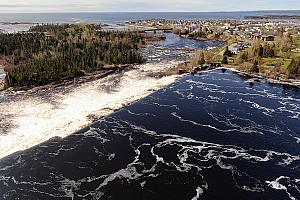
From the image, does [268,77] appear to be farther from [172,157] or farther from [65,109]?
[172,157]

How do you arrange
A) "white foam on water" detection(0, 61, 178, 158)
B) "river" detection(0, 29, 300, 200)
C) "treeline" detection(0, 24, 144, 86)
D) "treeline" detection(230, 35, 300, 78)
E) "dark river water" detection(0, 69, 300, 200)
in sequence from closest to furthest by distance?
1. "dark river water" detection(0, 69, 300, 200)
2. "river" detection(0, 29, 300, 200)
3. "white foam on water" detection(0, 61, 178, 158)
4. "treeline" detection(0, 24, 144, 86)
5. "treeline" detection(230, 35, 300, 78)

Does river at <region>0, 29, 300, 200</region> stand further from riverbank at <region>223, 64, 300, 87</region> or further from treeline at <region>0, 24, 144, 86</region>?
treeline at <region>0, 24, 144, 86</region>

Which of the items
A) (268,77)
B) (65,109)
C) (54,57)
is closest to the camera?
(65,109)

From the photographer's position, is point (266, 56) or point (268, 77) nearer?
point (268, 77)

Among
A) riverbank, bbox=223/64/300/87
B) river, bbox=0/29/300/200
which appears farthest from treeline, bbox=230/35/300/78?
river, bbox=0/29/300/200

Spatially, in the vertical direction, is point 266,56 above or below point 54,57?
below

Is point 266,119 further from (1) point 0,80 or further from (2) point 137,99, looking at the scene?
(1) point 0,80

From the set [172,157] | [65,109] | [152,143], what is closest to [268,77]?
[152,143]
